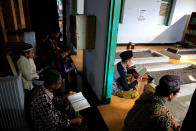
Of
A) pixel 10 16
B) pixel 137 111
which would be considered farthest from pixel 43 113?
pixel 10 16

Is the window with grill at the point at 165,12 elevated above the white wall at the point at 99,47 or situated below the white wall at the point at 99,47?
above

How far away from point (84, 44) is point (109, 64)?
0.55 meters

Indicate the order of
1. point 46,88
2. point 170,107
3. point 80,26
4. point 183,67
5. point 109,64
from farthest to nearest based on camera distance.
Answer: point 183,67 → point 170,107 → point 80,26 → point 109,64 → point 46,88

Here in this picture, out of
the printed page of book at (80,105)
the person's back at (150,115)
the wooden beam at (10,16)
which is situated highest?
the wooden beam at (10,16)

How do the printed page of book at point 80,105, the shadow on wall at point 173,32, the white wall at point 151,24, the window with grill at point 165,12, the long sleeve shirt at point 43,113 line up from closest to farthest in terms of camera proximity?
the long sleeve shirt at point 43,113, the printed page of book at point 80,105, the white wall at point 151,24, the window with grill at point 165,12, the shadow on wall at point 173,32

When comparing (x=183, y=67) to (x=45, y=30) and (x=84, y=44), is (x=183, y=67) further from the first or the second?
(x=45, y=30)

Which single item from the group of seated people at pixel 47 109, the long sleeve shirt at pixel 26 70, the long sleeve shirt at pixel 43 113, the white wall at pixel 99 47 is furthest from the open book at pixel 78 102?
the long sleeve shirt at pixel 26 70

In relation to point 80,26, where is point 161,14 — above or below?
above

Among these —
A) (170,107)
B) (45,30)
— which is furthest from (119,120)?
(45,30)

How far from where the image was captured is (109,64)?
1927mm

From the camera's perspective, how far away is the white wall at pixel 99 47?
1.84 meters

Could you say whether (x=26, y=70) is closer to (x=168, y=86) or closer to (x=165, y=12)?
(x=168, y=86)

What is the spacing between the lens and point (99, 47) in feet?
6.77

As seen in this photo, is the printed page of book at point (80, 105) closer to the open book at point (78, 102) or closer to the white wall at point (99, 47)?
the open book at point (78, 102)
